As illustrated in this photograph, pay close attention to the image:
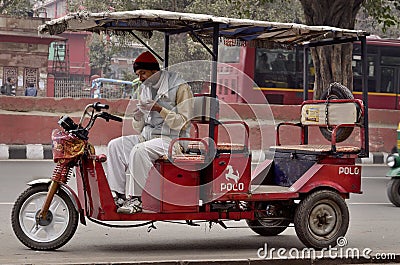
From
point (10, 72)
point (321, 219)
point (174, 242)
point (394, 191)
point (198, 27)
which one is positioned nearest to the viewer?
point (198, 27)

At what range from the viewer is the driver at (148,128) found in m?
6.56

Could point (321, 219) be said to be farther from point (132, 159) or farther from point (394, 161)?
point (394, 161)

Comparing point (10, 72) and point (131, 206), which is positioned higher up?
point (10, 72)

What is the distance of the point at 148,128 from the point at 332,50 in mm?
12858

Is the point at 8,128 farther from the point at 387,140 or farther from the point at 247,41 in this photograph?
the point at 247,41

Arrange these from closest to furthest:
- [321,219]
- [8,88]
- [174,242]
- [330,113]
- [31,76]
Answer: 1. [321,219]
2. [174,242]
3. [330,113]
4. [8,88]
5. [31,76]

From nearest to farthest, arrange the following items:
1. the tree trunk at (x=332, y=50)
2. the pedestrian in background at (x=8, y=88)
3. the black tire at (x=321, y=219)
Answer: the black tire at (x=321, y=219)
the tree trunk at (x=332, y=50)
the pedestrian in background at (x=8, y=88)

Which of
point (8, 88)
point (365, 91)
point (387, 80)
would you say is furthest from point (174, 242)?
point (8, 88)

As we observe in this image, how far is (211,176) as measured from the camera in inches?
267

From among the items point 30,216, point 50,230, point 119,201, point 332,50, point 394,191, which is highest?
point 332,50

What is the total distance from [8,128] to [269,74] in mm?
13035

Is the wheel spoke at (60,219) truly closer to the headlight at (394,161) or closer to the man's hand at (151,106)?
the man's hand at (151,106)

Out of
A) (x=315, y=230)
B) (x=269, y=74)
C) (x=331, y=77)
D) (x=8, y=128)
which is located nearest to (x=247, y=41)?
(x=315, y=230)

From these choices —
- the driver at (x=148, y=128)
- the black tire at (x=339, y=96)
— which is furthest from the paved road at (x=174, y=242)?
the black tire at (x=339, y=96)
